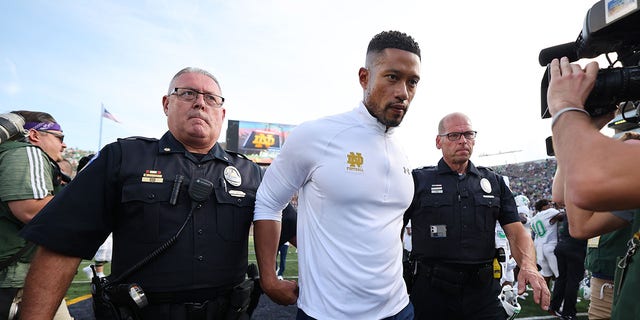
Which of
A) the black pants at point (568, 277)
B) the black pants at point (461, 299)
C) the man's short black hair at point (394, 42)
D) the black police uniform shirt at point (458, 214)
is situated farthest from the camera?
the black pants at point (568, 277)

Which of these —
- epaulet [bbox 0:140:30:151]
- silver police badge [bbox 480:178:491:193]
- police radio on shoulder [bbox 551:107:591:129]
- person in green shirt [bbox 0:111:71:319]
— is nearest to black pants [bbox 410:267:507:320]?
silver police badge [bbox 480:178:491:193]

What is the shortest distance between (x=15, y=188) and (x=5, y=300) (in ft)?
2.70

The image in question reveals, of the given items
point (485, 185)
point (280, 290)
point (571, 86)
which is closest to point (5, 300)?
point (280, 290)

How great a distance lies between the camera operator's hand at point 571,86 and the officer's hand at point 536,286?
1693 millimetres

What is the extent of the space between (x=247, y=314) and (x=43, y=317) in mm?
985

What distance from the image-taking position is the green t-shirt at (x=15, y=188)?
8.55 feet

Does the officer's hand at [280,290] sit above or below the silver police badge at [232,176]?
below

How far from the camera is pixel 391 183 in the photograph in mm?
1950

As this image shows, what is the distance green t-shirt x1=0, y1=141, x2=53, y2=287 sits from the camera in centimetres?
261

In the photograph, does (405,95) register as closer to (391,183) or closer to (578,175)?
(391,183)

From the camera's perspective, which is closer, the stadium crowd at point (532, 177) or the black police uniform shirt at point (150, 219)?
the black police uniform shirt at point (150, 219)

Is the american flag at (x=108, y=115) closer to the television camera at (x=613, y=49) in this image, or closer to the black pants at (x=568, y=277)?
the black pants at (x=568, y=277)

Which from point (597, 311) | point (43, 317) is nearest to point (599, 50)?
point (43, 317)

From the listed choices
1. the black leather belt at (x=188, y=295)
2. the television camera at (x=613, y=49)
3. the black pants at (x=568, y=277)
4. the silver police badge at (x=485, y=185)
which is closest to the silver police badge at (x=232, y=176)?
the black leather belt at (x=188, y=295)
